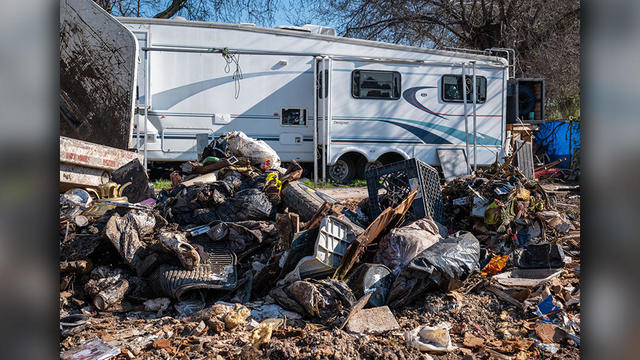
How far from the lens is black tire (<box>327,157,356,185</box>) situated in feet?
35.2

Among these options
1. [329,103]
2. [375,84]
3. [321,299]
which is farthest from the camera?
[375,84]

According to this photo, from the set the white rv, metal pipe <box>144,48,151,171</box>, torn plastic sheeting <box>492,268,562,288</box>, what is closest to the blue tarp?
the white rv

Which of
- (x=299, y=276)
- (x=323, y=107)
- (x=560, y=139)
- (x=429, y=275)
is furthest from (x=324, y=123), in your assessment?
(x=560, y=139)

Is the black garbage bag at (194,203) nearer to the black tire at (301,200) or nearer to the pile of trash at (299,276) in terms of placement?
the pile of trash at (299,276)

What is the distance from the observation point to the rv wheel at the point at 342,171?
35.2 ft

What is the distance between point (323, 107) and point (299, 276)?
624 cm

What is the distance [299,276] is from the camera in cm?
401

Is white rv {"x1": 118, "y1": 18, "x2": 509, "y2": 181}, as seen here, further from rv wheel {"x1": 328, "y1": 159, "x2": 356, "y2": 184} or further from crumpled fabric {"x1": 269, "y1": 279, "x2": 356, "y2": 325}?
crumpled fabric {"x1": 269, "y1": 279, "x2": 356, "y2": 325}

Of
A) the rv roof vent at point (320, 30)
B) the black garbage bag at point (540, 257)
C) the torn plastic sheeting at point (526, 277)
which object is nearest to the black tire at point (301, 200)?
the torn plastic sheeting at point (526, 277)

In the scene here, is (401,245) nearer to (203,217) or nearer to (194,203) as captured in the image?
(203,217)

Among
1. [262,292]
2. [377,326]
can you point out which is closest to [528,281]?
[377,326]

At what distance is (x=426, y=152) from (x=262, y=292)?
7333 mm
